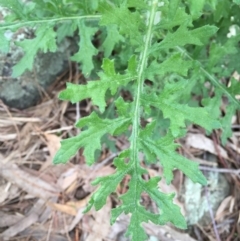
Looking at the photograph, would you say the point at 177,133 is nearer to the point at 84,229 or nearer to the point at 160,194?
the point at 160,194

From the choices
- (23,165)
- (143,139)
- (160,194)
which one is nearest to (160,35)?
(143,139)

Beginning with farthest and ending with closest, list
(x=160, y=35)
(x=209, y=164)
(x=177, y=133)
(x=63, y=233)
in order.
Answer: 1. (x=209, y=164)
2. (x=63, y=233)
3. (x=160, y=35)
4. (x=177, y=133)

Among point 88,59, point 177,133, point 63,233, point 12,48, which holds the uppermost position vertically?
point 12,48

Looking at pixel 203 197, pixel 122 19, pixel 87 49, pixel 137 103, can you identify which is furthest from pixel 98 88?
pixel 203 197

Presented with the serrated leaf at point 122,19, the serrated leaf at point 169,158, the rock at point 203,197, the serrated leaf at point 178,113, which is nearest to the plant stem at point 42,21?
the serrated leaf at point 122,19

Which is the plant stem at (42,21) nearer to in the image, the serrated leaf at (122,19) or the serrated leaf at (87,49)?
the serrated leaf at (87,49)
